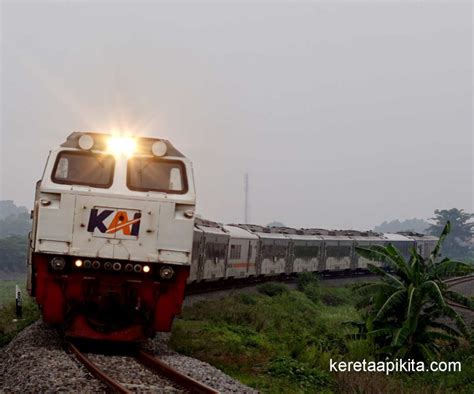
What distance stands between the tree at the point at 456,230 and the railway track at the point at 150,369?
10028cm

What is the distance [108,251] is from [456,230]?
4093 inches

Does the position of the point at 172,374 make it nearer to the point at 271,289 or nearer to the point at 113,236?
the point at 113,236

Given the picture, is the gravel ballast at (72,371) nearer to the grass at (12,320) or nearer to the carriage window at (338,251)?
the grass at (12,320)

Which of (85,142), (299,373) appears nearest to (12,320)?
(85,142)

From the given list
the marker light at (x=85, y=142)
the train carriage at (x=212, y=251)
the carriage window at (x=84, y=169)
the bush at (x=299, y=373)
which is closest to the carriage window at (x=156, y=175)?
the carriage window at (x=84, y=169)

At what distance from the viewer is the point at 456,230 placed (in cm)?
10738

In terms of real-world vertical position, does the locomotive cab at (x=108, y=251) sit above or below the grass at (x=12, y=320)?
above

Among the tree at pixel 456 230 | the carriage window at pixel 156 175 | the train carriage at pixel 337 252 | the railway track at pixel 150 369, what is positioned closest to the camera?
the railway track at pixel 150 369

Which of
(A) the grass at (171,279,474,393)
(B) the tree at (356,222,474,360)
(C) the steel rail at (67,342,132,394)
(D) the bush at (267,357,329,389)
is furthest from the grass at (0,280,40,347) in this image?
(B) the tree at (356,222,474,360)

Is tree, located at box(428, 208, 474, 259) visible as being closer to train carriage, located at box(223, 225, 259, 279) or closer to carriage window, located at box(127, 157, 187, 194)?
train carriage, located at box(223, 225, 259, 279)

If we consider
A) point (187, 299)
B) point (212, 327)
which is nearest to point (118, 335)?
point (212, 327)

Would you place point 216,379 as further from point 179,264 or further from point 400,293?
point 400,293

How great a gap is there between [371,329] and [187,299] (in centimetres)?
871

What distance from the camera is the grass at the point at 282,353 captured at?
10914 mm
